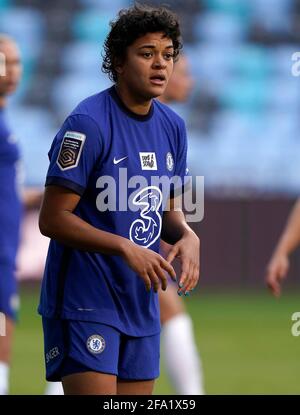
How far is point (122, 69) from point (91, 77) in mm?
12869

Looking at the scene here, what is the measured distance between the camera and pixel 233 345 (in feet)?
36.2

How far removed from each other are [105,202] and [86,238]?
22 cm

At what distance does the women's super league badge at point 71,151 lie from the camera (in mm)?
4141

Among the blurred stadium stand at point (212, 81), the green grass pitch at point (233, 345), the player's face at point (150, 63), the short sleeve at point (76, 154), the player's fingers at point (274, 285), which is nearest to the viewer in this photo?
the short sleeve at point (76, 154)

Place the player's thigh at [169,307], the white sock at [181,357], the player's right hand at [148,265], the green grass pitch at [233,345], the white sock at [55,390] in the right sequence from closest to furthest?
the player's right hand at [148,265] → the white sock at [55,390] → the white sock at [181,357] → the player's thigh at [169,307] → the green grass pitch at [233,345]

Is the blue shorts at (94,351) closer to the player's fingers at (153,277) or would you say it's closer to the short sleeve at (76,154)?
the player's fingers at (153,277)

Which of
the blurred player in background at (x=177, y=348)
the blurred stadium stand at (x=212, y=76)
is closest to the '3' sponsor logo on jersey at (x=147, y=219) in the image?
the blurred player in background at (x=177, y=348)

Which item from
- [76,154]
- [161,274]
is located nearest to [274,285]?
[161,274]

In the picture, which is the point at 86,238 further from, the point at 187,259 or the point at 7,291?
the point at 7,291

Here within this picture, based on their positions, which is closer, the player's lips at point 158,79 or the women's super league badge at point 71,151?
the women's super league badge at point 71,151

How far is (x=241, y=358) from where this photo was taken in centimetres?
1022
